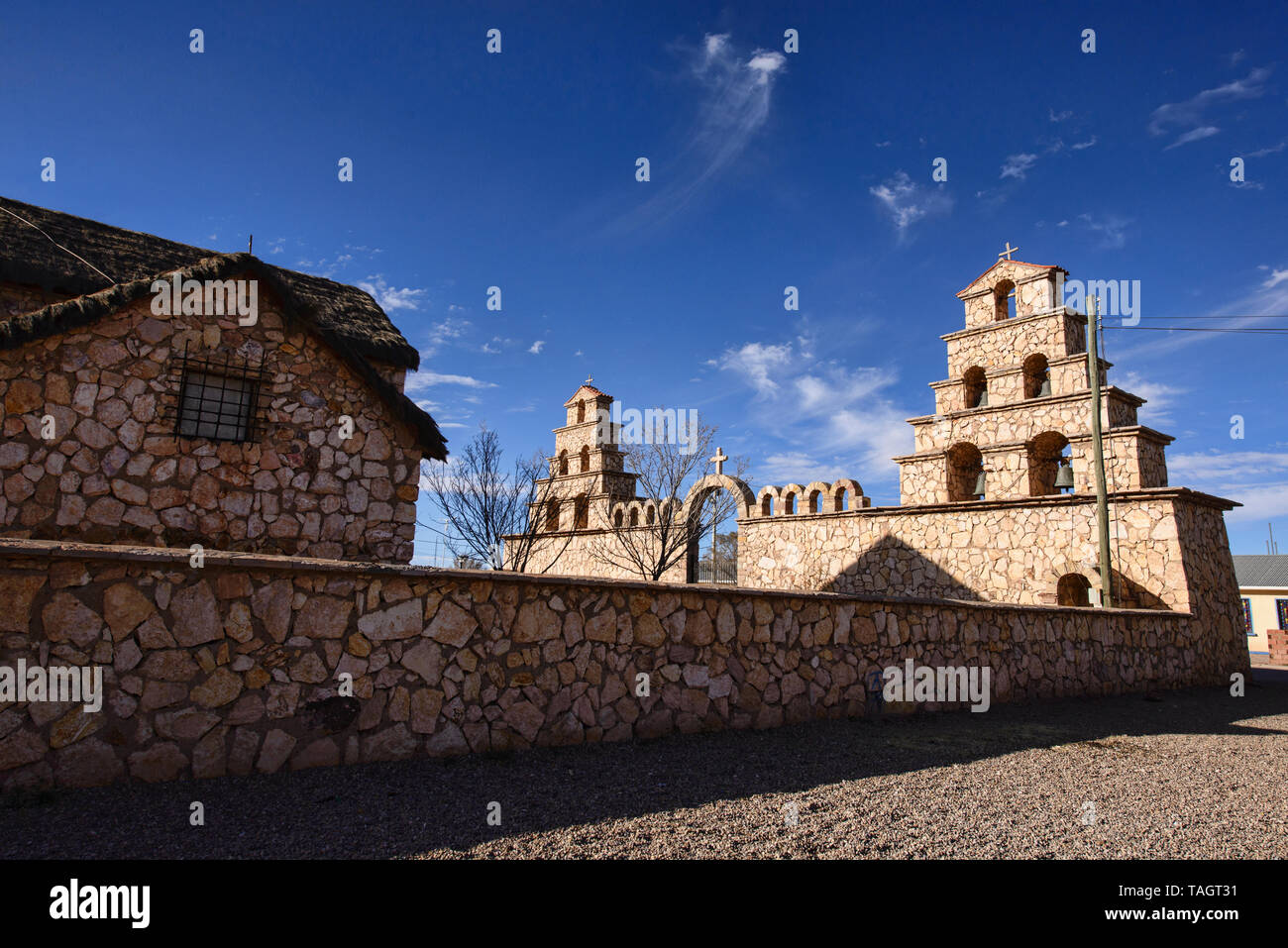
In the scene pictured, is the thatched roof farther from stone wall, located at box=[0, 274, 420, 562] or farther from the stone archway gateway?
the stone archway gateway

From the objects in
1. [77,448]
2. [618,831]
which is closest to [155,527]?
[77,448]

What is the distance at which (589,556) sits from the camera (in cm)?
2217

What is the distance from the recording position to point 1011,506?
14969mm

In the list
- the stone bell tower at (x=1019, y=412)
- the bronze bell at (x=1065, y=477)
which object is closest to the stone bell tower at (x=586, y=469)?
the stone bell tower at (x=1019, y=412)

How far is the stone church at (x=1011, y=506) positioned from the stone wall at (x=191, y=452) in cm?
877

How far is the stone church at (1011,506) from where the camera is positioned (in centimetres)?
1330

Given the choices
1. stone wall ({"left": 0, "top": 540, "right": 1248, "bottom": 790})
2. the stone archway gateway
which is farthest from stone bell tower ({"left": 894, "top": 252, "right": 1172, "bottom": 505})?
stone wall ({"left": 0, "top": 540, "right": 1248, "bottom": 790})

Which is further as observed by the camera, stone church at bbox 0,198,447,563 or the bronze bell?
the bronze bell

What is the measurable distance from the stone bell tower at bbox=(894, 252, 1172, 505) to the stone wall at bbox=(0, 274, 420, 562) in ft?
44.1

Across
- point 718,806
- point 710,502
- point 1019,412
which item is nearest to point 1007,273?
point 1019,412

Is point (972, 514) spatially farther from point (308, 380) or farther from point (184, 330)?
point (184, 330)

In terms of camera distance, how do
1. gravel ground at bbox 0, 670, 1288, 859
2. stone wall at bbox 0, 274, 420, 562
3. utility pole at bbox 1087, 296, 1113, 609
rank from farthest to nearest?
1. utility pole at bbox 1087, 296, 1113, 609
2. stone wall at bbox 0, 274, 420, 562
3. gravel ground at bbox 0, 670, 1288, 859

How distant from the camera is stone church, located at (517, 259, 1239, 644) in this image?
1330 cm

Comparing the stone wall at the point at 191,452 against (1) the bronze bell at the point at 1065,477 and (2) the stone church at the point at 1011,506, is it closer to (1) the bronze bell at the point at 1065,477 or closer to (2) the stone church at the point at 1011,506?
(2) the stone church at the point at 1011,506
